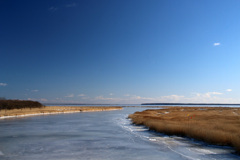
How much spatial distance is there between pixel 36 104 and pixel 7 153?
70388mm

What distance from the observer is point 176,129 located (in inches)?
851

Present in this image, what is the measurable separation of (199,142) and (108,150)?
7699mm

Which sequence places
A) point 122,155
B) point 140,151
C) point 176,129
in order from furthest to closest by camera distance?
point 176,129
point 140,151
point 122,155

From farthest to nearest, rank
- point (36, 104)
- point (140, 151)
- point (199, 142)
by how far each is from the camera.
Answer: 1. point (36, 104)
2. point (199, 142)
3. point (140, 151)

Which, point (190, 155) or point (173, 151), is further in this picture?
point (173, 151)

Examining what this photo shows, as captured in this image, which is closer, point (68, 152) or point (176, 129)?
point (68, 152)

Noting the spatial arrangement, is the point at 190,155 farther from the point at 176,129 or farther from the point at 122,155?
the point at 176,129

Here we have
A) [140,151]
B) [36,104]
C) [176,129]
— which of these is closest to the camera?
[140,151]

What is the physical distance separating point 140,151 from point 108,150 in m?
2.02

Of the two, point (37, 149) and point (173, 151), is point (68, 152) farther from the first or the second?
point (173, 151)

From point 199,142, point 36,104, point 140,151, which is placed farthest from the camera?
point 36,104

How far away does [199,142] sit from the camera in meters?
17.2

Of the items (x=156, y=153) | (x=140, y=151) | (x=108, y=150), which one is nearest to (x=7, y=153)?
(x=108, y=150)

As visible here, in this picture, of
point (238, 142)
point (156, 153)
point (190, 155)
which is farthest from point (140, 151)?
point (238, 142)
